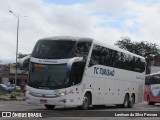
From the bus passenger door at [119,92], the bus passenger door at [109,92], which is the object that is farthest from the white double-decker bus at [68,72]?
the bus passenger door at [119,92]

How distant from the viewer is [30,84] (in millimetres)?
20469

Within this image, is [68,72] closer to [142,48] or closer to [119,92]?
[119,92]

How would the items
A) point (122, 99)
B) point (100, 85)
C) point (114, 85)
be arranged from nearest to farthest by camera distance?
1. point (100, 85)
2. point (114, 85)
3. point (122, 99)

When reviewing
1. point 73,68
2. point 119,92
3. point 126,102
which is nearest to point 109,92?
point 119,92

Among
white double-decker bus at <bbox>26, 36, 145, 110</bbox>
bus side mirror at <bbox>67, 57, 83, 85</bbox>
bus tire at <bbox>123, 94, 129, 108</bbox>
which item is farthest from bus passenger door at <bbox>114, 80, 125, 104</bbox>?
bus side mirror at <bbox>67, 57, 83, 85</bbox>

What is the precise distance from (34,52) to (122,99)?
28.8 ft

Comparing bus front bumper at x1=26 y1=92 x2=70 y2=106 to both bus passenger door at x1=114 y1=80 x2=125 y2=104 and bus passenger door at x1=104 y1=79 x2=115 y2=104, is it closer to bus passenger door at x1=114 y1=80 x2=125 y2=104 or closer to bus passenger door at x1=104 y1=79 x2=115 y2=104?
bus passenger door at x1=104 y1=79 x2=115 y2=104

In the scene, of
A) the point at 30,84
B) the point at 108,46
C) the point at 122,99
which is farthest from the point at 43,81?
the point at 122,99

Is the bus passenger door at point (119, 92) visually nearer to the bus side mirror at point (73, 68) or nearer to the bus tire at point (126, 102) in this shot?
the bus tire at point (126, 102)

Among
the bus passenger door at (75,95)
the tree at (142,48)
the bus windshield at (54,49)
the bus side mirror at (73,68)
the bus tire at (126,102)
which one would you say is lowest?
the bus tire at (126,102)

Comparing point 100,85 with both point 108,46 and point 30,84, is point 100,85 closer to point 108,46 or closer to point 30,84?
point 108,46

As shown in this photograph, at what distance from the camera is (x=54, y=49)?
802 inches

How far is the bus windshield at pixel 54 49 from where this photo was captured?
20.1 m

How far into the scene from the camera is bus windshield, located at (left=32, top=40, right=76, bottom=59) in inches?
791
